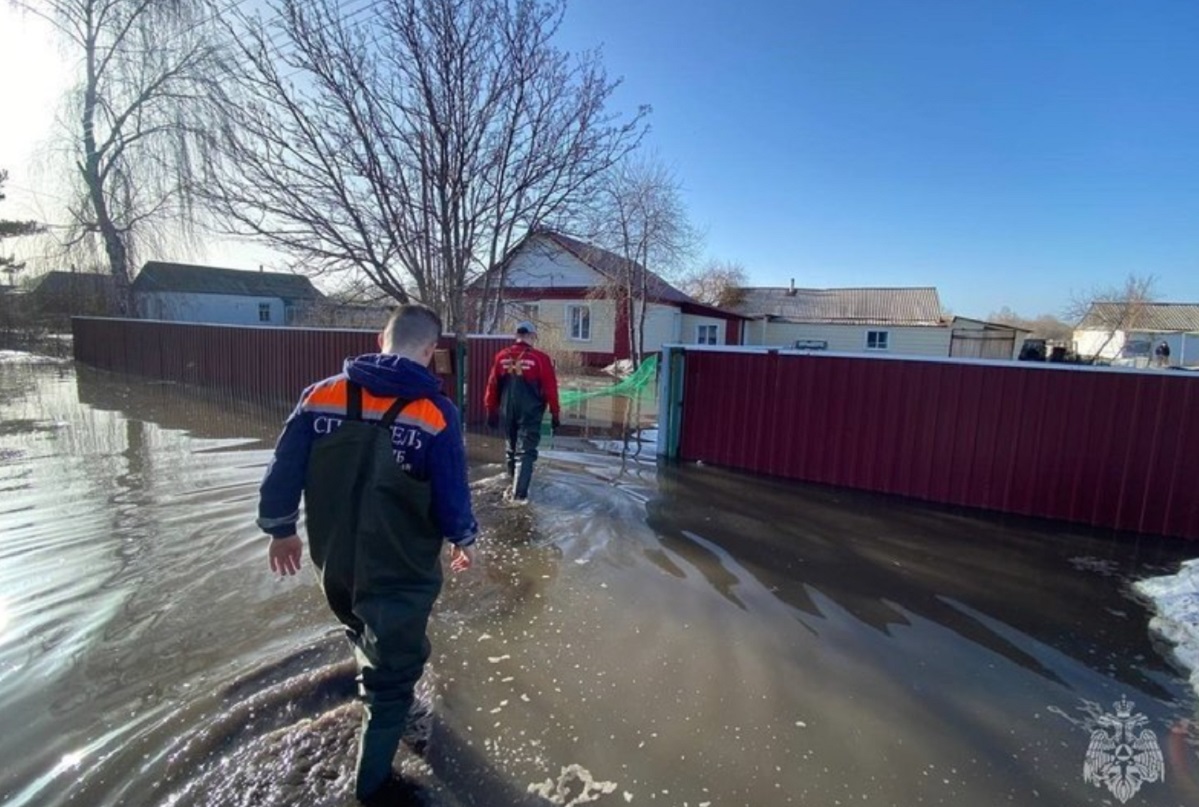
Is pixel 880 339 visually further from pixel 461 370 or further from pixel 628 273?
pixel 461 370

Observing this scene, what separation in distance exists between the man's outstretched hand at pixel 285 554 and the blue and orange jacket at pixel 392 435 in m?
0.06

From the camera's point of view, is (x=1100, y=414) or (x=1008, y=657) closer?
(x=1008, y=657)

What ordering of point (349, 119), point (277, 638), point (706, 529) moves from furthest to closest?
point (349, 119)
point (706, 529)
point (277, 638)

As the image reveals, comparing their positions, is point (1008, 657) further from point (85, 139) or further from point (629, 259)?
point (85, 139)

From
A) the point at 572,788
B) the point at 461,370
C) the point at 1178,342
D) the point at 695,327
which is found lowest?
the point at 572,788

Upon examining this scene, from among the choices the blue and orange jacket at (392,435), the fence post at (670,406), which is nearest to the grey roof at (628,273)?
the fence post at (670,406)

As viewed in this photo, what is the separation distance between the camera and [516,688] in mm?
2762

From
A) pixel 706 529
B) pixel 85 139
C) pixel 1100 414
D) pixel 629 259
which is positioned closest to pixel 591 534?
pixel 706 529

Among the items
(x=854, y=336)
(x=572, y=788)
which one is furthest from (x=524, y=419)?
(x=854, y=336)

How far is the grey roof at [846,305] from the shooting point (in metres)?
31.1

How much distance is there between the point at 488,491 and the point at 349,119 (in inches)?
219

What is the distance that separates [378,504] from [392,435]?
24 centimetres

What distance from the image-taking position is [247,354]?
1364 cm

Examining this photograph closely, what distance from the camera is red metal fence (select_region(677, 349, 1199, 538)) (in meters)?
5.26
